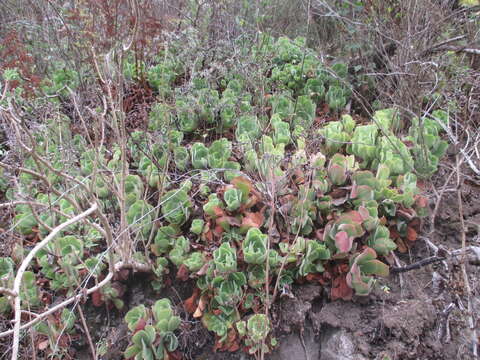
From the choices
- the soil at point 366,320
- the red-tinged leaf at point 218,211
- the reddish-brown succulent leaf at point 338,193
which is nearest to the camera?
the soil at point 366,320

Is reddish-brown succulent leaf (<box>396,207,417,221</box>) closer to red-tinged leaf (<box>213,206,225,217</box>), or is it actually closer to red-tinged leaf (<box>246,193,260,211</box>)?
red-tinged leaf (<box>246,193,260,211</box>)

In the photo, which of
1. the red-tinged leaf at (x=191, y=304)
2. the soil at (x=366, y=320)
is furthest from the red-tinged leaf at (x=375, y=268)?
the red-tinged leaf at (x=191, y=304)

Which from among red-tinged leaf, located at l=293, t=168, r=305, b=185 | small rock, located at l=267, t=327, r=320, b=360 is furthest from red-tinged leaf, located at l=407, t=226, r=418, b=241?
small rock, located at l=267, t=327, r=320, b=360

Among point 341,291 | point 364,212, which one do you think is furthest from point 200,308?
point 364,212

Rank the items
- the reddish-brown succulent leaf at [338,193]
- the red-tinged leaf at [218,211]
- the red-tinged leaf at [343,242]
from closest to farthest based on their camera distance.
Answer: the red-tinged leaf at [343,242], the red-tinged leaf at [218,211], the reddish-brown succulent leaf at [338,193]

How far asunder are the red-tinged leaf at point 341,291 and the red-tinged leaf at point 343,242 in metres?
0.19

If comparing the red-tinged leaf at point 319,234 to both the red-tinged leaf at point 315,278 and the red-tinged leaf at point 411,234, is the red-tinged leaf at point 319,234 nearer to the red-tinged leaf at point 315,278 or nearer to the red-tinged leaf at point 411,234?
the red-tinged leaf at point 315,278

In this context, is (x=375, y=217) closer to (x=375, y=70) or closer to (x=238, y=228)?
(x=238, y=228)

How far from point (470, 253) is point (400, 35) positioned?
1836 mm

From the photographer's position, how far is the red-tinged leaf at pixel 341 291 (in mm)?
2146

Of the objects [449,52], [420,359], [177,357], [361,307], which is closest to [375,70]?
[449,52]

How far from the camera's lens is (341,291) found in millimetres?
2154

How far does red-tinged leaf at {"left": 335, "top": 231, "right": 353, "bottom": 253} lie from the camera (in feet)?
6.86

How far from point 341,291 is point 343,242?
28 centimetres
